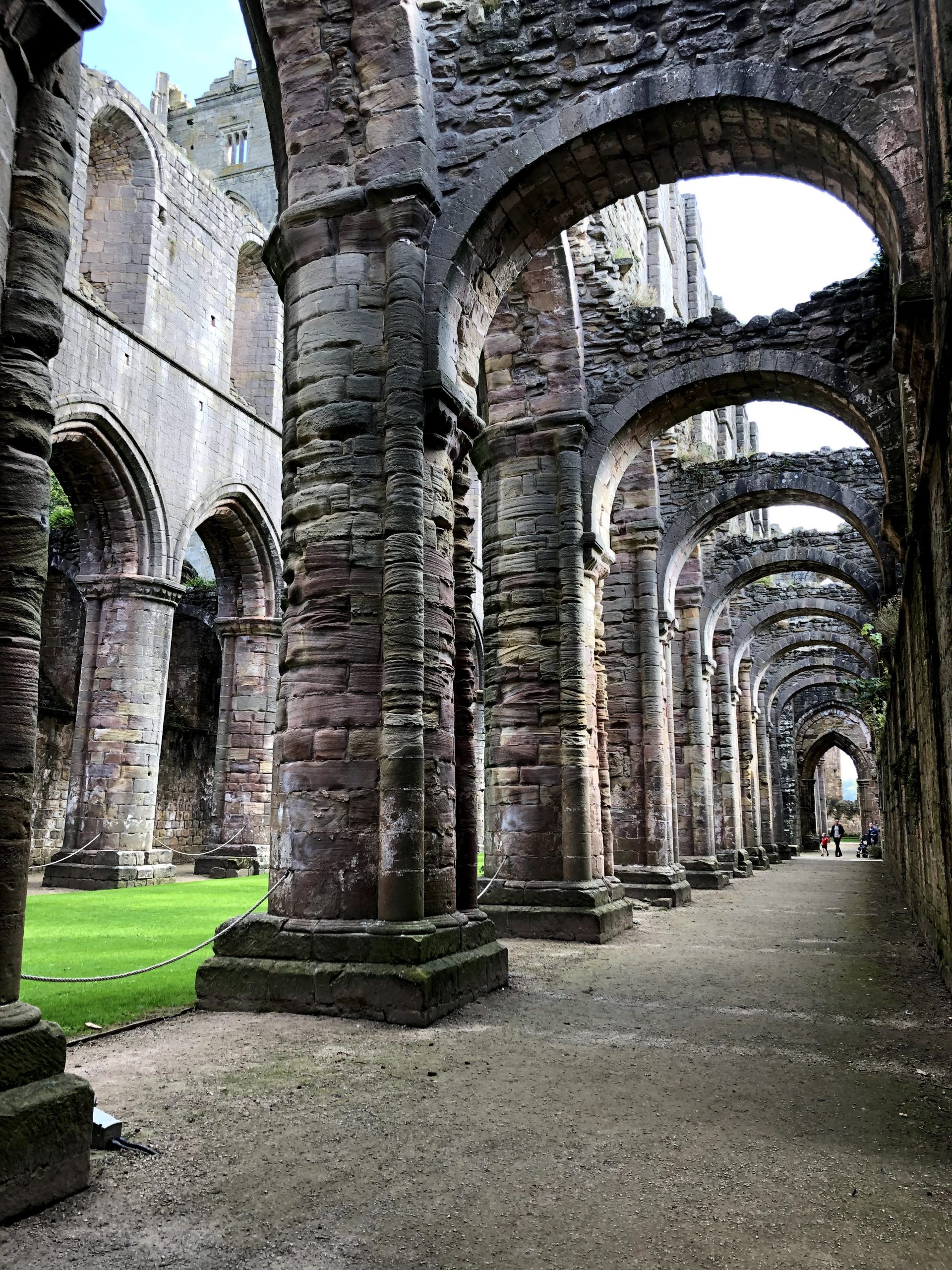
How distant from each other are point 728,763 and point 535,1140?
18.4m

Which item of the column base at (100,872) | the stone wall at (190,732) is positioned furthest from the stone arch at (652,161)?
the stone wall at (190,732)

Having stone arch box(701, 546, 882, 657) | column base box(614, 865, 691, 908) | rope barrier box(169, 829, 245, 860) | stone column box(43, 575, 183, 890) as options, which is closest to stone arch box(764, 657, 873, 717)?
stone arch box(701, 546, 882, 657)

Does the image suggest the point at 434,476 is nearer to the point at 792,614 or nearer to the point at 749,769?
the point at 792,614

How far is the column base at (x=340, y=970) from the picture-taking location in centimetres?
528

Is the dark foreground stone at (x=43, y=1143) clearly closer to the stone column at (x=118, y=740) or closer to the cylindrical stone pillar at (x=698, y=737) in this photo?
the stone column at (x=118, y=740)

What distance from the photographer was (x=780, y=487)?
1508cm

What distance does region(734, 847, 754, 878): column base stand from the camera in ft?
66.5

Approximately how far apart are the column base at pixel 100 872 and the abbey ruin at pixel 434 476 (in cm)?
5

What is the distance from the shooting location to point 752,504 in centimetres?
1548

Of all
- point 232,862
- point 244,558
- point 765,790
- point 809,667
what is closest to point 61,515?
point 244,558

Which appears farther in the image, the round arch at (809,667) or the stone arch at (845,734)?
the stone arch at (845,734)

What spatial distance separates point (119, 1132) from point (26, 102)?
11.5 ft

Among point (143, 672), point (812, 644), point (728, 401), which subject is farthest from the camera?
point (812, 644)

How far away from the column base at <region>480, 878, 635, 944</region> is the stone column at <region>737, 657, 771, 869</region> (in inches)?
619
